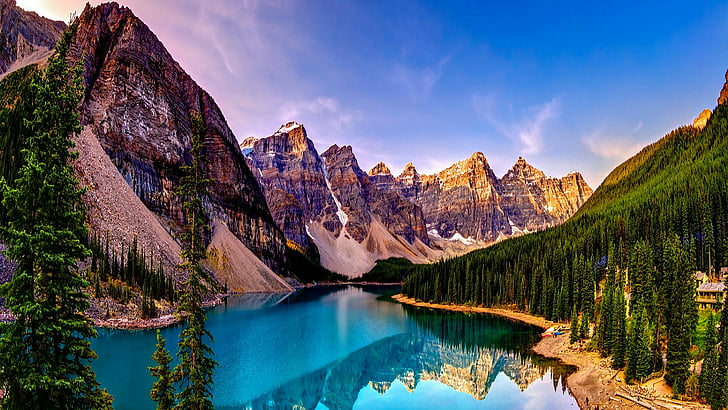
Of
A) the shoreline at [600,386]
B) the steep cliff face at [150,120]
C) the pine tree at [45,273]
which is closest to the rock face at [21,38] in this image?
the steep cliff face at [150,120]

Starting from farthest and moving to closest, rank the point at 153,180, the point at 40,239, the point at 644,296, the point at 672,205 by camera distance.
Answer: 1. the point at 153,180
2. the point at 672,205
3. the point at 644,296
4. the point at 40,239

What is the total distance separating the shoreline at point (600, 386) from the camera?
28.1 m

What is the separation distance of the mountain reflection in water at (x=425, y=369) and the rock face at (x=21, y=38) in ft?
469

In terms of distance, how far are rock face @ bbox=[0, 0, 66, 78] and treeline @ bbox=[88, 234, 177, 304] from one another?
300 ft

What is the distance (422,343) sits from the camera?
59.5 metres

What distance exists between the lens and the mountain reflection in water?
116ft

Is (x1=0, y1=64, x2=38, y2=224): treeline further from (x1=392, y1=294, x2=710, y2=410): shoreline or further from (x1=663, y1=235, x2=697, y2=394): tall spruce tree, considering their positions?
(x1=663, y1=235, x2=697, y2=394): tall spruce tree

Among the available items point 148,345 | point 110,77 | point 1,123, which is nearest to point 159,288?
point 148,345

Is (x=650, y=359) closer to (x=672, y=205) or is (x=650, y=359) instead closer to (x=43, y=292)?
(x=43, y=292)

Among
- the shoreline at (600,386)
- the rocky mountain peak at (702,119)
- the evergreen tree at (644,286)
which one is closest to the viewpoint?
the shoreline at (600,386)

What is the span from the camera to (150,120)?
443 feet

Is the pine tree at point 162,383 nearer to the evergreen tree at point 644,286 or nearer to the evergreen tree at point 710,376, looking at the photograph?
the evergreen tree at point 710,376

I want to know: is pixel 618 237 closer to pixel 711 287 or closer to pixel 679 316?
pixel 711 287

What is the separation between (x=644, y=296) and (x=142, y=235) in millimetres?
93236
